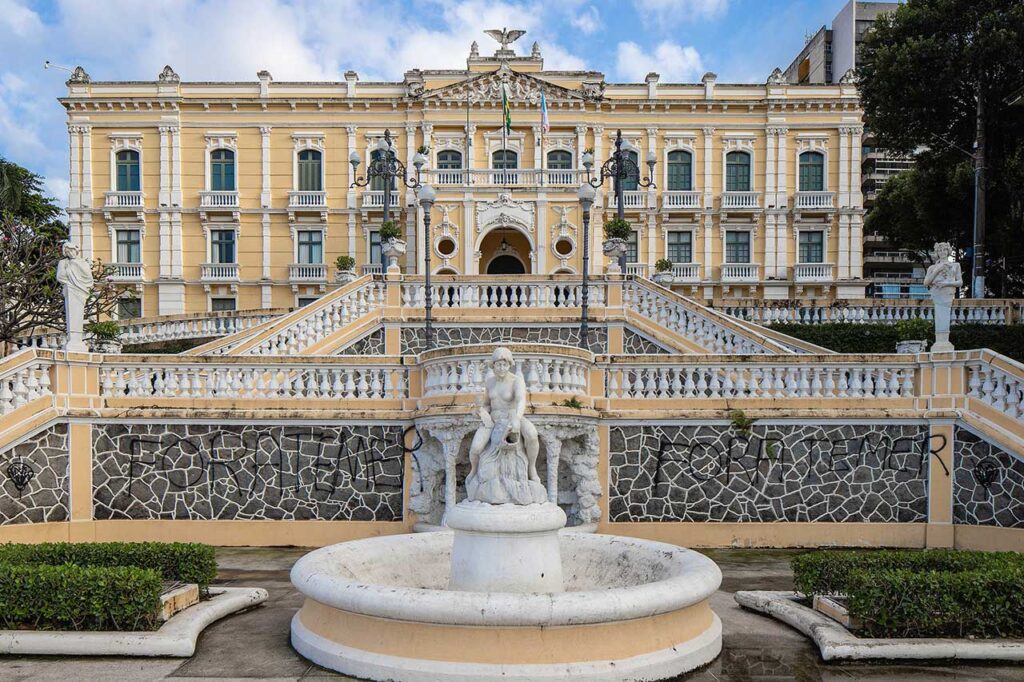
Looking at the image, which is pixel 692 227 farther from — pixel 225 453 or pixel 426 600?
pixel 426 600

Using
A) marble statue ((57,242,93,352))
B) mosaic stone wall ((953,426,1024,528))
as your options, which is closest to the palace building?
marble statue ((57,242,93,352))

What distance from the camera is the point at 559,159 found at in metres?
38.9

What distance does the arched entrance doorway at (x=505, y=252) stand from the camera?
36.7m

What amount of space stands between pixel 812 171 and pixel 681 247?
7.38m

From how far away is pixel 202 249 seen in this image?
38656 millimetres

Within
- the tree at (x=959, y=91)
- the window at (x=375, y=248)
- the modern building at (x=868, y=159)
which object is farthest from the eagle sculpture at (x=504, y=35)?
the modern building at (x=868, y=159)

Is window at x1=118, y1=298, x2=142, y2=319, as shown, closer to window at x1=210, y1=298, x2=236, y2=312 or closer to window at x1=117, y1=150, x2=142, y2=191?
window at x1=210, y1=298, x2=236, y2=312

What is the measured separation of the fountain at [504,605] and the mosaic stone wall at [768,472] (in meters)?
4.61

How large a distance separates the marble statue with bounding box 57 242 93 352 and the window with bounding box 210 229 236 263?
25.0 meters

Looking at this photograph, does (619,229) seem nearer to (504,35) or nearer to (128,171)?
(504,35)

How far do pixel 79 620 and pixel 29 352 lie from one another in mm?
7042

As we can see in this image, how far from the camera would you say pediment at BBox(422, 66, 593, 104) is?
37719 millimetres

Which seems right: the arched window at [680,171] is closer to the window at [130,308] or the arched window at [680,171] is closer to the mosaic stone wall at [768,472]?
the window at [130,308]

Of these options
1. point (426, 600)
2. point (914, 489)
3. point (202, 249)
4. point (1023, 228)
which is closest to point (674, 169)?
point (1023, 228)
